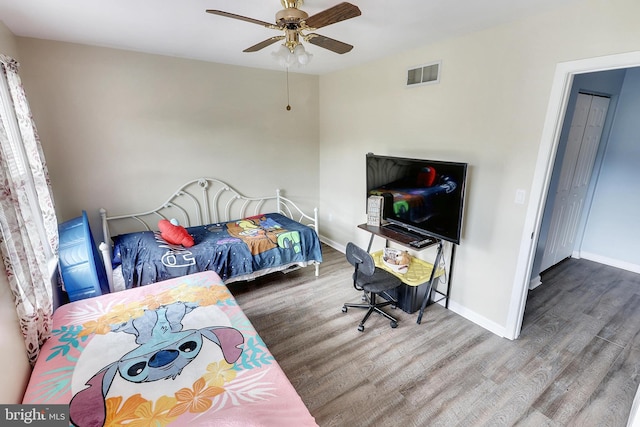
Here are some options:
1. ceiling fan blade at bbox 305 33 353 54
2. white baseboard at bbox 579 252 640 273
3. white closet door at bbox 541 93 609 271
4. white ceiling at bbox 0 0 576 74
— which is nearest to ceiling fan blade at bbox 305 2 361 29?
ceiling fan blade at bbox 305 33 353 54

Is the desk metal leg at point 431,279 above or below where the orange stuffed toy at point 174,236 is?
below

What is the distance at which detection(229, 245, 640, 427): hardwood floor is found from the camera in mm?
1832

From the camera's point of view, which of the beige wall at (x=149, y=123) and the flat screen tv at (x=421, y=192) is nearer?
the flat screen tv at (x=421, y=192)

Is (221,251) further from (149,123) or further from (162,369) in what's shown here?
(149,123)

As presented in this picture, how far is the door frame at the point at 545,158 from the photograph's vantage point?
1781mm

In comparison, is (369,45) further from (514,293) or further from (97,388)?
(97,388)

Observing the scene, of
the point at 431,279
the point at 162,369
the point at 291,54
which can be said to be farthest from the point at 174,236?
the point at 431,279

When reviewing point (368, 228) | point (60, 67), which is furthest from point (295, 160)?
point (60, 67)

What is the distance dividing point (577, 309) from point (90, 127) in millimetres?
5145

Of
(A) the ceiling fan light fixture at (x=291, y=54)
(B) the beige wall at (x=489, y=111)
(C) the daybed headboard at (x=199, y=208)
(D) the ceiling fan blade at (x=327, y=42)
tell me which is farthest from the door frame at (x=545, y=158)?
(C) the daybed headboard at (x=199, y=208)

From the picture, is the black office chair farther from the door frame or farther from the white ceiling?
A: the white ceiling

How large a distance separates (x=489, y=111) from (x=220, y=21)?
2201 mm

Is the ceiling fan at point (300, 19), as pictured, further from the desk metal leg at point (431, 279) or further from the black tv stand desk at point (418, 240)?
the desk metal leg at point (431, 279)

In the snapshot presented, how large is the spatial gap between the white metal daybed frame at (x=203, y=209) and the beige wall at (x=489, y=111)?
1.51 meters
